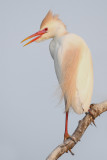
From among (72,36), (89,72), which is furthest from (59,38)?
(89,72)

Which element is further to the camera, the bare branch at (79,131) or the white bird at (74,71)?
the white bird at (74,71)

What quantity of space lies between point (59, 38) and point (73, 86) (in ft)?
2.23

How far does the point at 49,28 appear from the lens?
595 centimetres

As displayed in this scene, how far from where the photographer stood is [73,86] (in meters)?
5.50

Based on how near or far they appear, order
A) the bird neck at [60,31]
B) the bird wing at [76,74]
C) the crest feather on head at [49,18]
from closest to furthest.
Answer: the bird wing at [76,74] → the bird neck at [60,31] → the crest feather on head at [49,18]

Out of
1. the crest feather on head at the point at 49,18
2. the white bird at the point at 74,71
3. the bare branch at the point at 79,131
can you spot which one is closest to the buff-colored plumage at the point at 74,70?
the white bird at the point at 74,71

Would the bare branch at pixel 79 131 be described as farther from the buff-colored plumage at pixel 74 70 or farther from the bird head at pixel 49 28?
the bird head at pixel 49 28

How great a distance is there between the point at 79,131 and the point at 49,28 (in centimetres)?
157

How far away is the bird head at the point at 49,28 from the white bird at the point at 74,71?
17cm

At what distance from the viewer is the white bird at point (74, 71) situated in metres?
5.50

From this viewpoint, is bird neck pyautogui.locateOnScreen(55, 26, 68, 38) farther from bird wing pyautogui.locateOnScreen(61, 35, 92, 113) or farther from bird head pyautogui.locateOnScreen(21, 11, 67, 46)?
bird wing pyautogui.locateOnScreen(61, 35, 92, 113)

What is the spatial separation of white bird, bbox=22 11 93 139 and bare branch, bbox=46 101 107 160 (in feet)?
0.41

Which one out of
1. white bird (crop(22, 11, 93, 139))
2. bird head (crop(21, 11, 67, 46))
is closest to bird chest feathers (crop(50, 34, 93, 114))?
white bird (crop(22, 11, 93, 139))

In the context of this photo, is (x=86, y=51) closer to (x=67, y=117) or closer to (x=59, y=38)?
(x=59, y=38)
